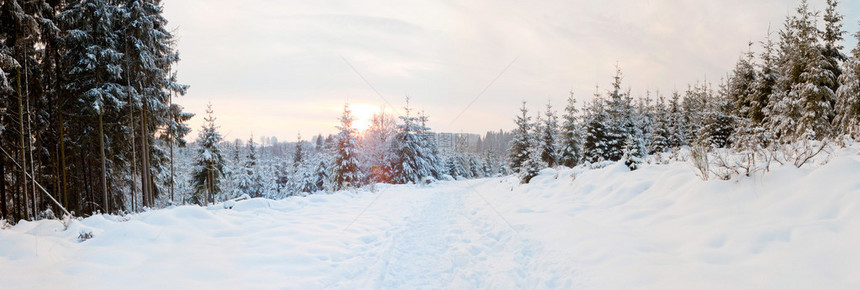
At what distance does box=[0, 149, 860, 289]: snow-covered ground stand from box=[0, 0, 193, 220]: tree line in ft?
31.4

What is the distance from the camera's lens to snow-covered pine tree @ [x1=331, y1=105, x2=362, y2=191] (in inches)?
1172

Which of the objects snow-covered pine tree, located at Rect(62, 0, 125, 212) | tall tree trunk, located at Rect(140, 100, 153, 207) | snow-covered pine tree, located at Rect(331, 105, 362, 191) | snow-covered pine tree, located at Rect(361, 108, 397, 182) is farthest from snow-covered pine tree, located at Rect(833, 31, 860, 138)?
snow-covered pine tree, located at Rect(62, 0, 125, 212)

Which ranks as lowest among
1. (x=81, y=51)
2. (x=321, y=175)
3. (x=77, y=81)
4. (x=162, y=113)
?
(x=321, y=175)

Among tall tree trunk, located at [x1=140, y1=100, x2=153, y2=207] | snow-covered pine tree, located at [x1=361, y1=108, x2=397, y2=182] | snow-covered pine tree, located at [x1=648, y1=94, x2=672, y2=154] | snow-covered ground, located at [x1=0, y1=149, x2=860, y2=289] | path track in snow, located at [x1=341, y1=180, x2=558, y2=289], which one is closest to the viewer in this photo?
snow-covered ground, located at [x1=0, y1=149, x2=860, y2=289]

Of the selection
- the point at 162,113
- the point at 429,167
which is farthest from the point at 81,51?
the point at 429,167

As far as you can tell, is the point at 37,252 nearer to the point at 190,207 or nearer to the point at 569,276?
the point at 190,207

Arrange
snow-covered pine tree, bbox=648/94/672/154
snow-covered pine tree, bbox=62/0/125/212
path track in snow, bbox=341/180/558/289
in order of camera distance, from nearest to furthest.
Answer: path track in snow, bbox=341/180/558/289 → snow-covered pine tree, bbox=62/0/125/212 → snow-covered pine tree, bbox=648/94/672/154

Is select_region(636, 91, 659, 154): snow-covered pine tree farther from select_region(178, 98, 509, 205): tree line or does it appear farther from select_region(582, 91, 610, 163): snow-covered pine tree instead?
select_region(178, 98, 509, 205): tree line

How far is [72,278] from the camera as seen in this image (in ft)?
11.5

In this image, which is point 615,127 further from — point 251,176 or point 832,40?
point 251,176

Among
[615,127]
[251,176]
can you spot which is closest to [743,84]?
[615,127]

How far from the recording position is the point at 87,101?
46.5 feet

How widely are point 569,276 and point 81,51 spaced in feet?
66.2

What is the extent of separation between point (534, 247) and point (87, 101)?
18993mm
